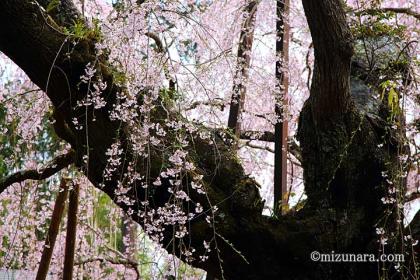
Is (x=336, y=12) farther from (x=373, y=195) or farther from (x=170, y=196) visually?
(x=170, y=196)

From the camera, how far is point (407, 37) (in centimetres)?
325

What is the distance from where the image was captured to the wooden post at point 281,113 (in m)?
3.16

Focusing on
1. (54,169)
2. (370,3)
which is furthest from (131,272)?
(370,3)

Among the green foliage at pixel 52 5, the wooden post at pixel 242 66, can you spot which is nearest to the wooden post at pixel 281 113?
the wooden post at pixel 242 66

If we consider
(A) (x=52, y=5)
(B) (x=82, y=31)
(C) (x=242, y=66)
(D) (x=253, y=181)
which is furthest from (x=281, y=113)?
(A) (x=52, y=5)

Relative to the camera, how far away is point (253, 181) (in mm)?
2576

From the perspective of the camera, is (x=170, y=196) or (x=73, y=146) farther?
(x=73, y=146)

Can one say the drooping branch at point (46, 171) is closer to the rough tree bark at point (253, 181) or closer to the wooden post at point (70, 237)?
the wooden post at point (70, 237)

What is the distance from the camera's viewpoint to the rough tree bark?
2.39 m

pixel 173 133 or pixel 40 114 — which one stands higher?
pixel 40 114

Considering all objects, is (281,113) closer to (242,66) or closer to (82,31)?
(242,66)

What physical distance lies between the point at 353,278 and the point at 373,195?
0.35 meters

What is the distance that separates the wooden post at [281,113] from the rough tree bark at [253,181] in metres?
0.29

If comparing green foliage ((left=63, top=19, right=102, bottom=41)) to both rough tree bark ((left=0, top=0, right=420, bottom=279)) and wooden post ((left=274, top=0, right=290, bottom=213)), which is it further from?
wooden post ((left=274, top=0, right=290, bottom=213))
